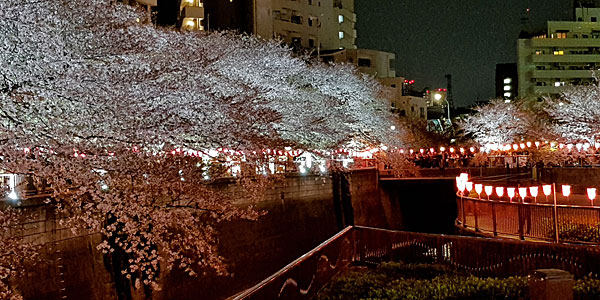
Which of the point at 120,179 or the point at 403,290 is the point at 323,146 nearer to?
the point at 120,179

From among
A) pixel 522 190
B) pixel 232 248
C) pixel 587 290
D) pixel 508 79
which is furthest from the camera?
pixel 508 79

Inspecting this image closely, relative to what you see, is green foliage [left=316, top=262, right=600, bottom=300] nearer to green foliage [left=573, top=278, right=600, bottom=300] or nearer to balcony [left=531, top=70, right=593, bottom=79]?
green foliage [left=573, top=278, right=600, bottom=300]

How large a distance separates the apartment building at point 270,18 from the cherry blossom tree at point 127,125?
22.5 m

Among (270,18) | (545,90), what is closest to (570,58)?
(545,90)

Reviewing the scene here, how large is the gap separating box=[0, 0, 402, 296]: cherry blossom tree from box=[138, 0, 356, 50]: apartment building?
73.8ft

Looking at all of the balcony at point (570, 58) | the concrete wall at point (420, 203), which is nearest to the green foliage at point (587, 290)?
the concrete wall at point (420, 203)

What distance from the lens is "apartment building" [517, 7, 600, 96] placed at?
210 ft

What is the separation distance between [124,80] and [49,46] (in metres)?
2.85

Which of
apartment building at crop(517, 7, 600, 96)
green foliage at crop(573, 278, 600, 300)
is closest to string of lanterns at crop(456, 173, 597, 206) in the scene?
green foliage at crop(573, 278, 600, 300)

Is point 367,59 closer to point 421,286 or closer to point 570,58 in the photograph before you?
point 570,58

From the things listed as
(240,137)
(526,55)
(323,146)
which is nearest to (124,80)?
(240,137)

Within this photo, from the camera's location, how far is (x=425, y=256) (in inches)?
457

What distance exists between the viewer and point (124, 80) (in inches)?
572

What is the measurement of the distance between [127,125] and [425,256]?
6946mm
